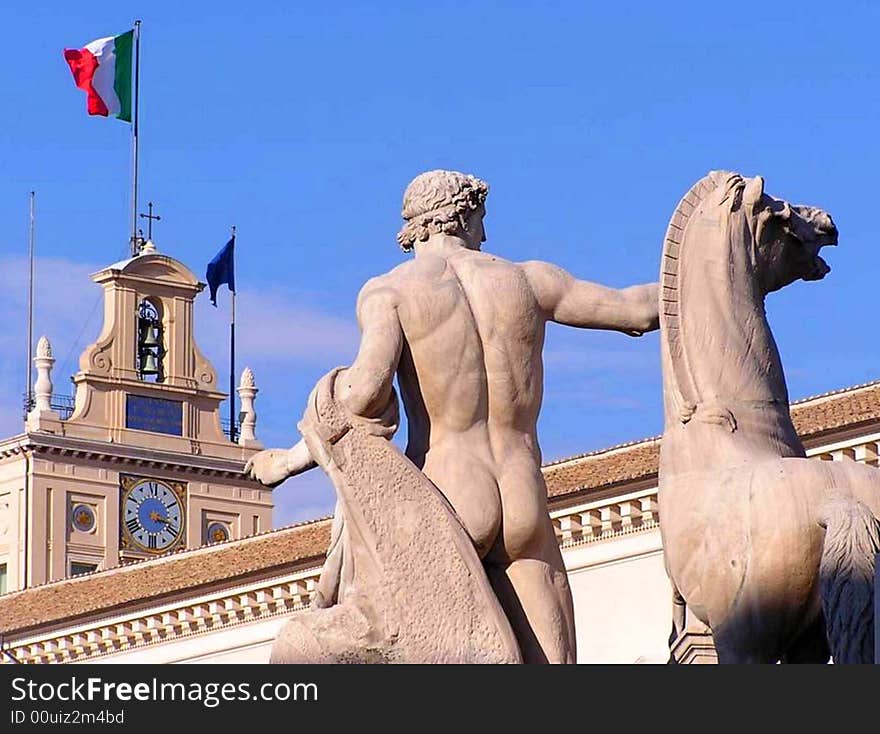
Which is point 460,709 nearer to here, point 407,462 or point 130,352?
point 407,462

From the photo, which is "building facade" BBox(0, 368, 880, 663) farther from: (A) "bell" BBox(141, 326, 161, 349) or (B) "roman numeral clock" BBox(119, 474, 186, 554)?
(A) "bell" BBox(141, 326, 161, 349)

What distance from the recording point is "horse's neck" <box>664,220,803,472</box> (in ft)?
39.5

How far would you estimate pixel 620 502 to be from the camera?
40.6 metres

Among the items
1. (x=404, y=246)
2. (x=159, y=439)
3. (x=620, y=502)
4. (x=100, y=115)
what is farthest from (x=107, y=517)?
(x=404, y=246)

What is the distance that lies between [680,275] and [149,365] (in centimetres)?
6388

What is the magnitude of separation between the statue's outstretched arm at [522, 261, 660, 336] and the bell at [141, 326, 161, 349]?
209 feet

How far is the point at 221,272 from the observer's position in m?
77.1

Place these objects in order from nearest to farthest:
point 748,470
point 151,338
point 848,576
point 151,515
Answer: point 848,576 < point 748,470 < point 151,515 < point 151,338

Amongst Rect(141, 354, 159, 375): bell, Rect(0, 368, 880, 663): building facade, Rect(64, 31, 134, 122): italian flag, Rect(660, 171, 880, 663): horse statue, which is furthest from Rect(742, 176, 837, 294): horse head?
Rect(141, 354, 159, 375): bell

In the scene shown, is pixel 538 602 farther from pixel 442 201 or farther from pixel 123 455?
pixel 123 455

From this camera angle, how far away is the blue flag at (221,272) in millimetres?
76750

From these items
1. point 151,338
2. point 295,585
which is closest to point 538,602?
point 295,585

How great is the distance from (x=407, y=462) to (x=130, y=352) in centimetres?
6311

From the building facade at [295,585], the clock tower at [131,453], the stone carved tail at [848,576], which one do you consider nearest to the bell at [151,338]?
the clock tower at [131,453]
